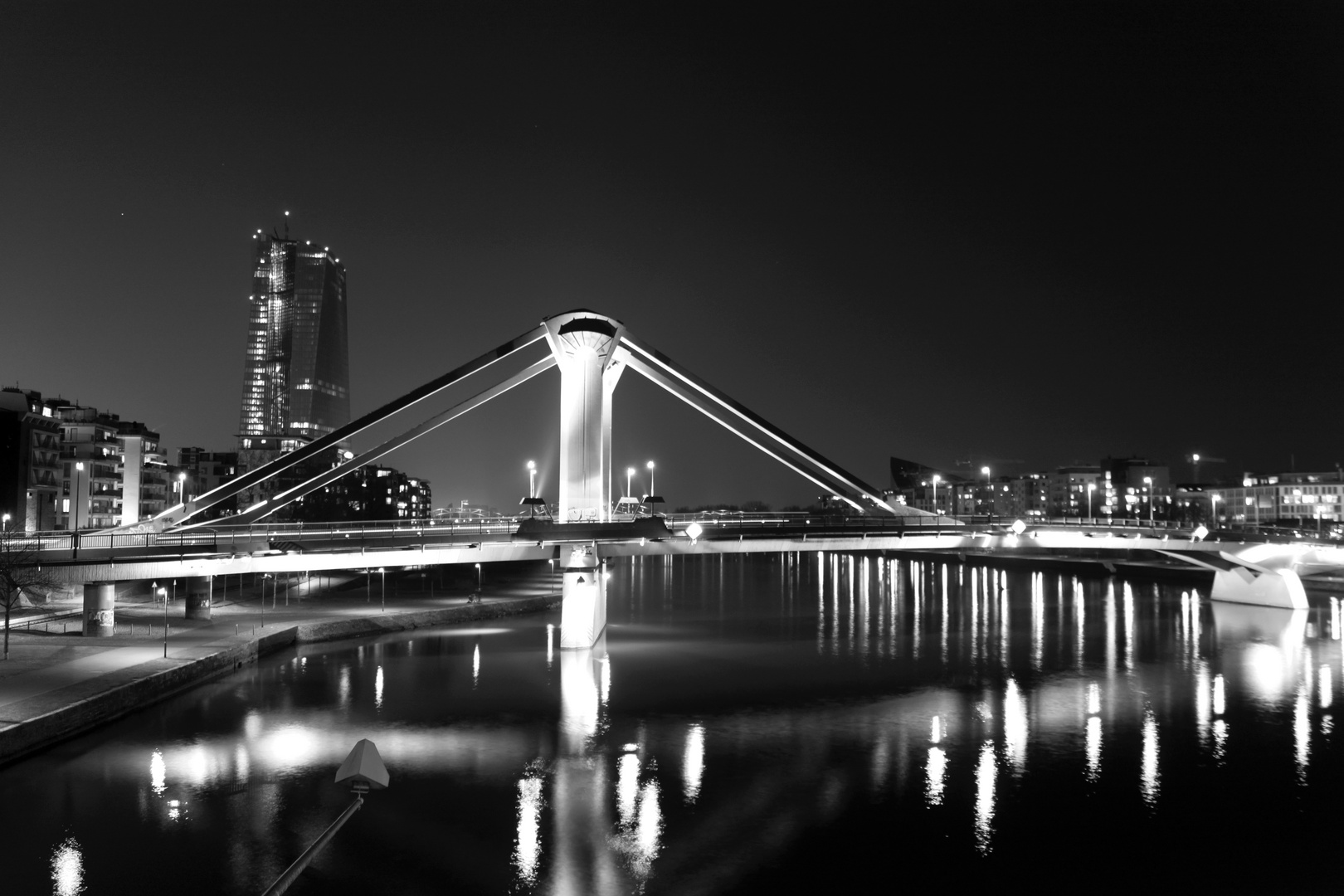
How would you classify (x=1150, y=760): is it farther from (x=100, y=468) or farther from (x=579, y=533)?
(x=100, y=468)

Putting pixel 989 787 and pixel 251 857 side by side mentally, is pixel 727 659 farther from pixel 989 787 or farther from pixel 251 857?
pixel 251 857

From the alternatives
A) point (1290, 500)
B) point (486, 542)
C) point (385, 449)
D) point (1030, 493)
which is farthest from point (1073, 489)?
point (486, 542)

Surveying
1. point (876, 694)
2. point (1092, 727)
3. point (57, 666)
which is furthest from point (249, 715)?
point (1092, 727)

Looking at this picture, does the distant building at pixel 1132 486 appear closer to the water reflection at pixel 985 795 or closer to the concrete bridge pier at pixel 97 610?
the water reflection at pixel 985 795

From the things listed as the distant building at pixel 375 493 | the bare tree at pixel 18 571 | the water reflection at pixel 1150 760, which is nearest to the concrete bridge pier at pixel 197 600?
the bare tree at pixel 18 571

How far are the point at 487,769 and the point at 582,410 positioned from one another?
2050 centimetres

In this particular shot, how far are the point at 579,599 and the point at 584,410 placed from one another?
802 cm

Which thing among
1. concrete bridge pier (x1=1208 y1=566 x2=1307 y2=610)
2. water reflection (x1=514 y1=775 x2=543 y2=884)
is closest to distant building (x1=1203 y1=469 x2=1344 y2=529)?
concrete bridge pier (x1=1208 y1=566 x2=1307 y2=610)

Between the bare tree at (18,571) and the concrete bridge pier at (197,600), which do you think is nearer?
the bare tree at (18,571)

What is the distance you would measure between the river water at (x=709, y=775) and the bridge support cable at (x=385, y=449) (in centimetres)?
756

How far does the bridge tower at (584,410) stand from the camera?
124 ft

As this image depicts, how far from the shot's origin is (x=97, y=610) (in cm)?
2967

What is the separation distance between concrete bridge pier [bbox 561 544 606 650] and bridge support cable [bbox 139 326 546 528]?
10.6m

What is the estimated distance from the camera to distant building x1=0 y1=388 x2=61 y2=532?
62438mm
